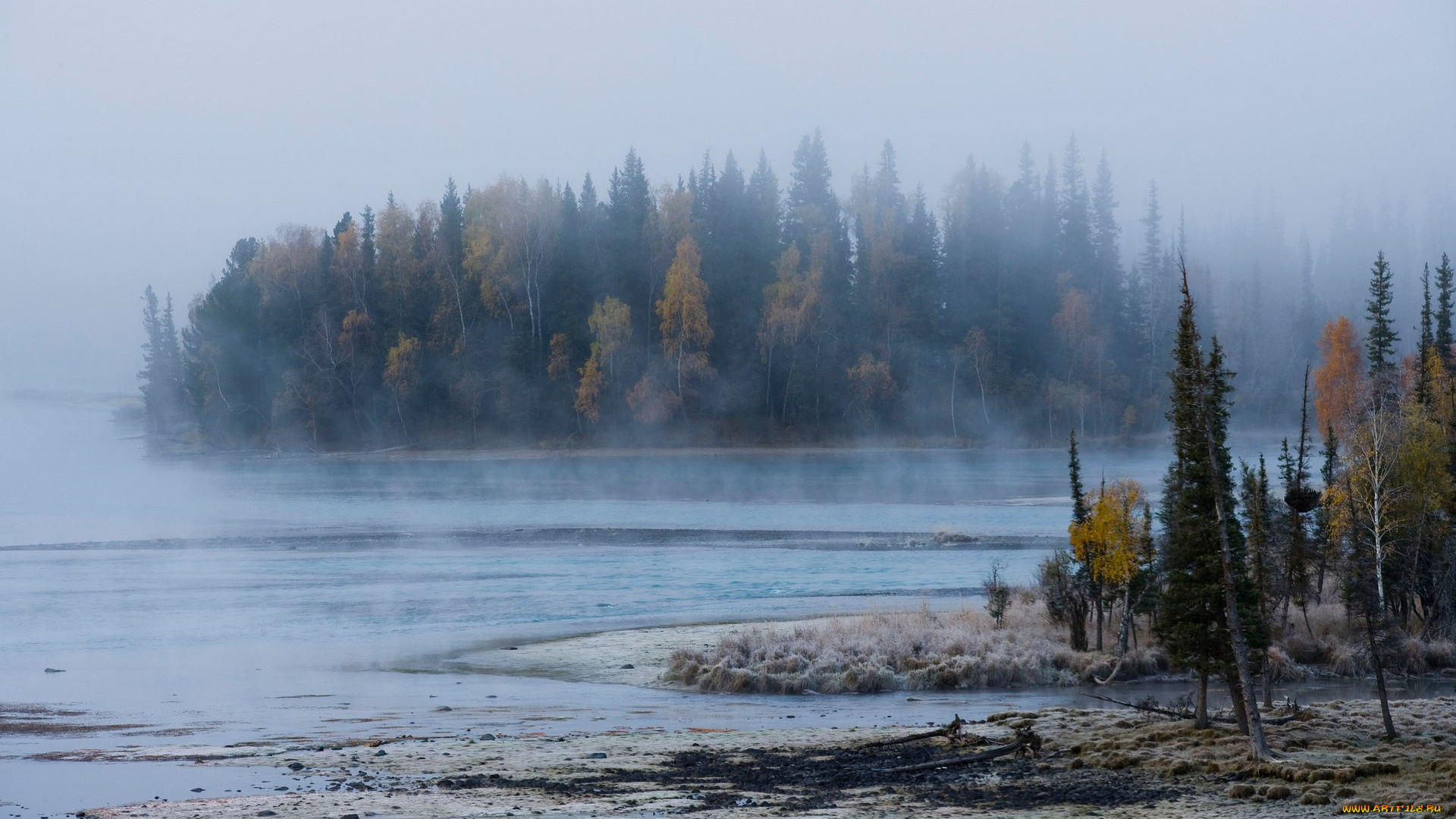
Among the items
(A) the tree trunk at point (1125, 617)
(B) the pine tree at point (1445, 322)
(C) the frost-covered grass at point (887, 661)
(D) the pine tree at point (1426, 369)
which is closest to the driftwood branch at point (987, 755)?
(C) the frost-covered grass at point (887, 661)

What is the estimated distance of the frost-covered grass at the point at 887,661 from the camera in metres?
24.1

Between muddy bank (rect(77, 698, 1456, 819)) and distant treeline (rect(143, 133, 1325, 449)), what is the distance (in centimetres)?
6887

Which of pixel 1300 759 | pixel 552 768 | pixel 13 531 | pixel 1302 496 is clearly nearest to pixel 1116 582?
pixel 1302 496

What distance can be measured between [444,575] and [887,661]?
21525mm

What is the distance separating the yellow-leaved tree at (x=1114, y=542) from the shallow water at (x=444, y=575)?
12.6 ft

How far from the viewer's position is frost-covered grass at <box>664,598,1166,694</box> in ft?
79.0

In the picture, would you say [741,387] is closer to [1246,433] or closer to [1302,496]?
[1246,433]

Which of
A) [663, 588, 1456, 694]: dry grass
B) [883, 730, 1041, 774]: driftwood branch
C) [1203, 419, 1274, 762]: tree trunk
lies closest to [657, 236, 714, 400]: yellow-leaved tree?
[663, 588, 1456, 694]: dry grass

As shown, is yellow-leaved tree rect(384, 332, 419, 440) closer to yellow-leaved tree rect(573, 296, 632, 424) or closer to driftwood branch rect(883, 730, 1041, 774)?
yellow-leaved tree rect(573, 296, 632, 424)

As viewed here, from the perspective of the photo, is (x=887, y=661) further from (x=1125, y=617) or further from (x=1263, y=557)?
(x=1263, y=557)

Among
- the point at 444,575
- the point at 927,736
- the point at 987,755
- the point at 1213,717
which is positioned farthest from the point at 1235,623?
the point at 444,575

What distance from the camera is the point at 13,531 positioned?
57.2 metres

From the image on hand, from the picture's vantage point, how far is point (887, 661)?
82.0ft

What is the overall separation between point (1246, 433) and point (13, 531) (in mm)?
91090
